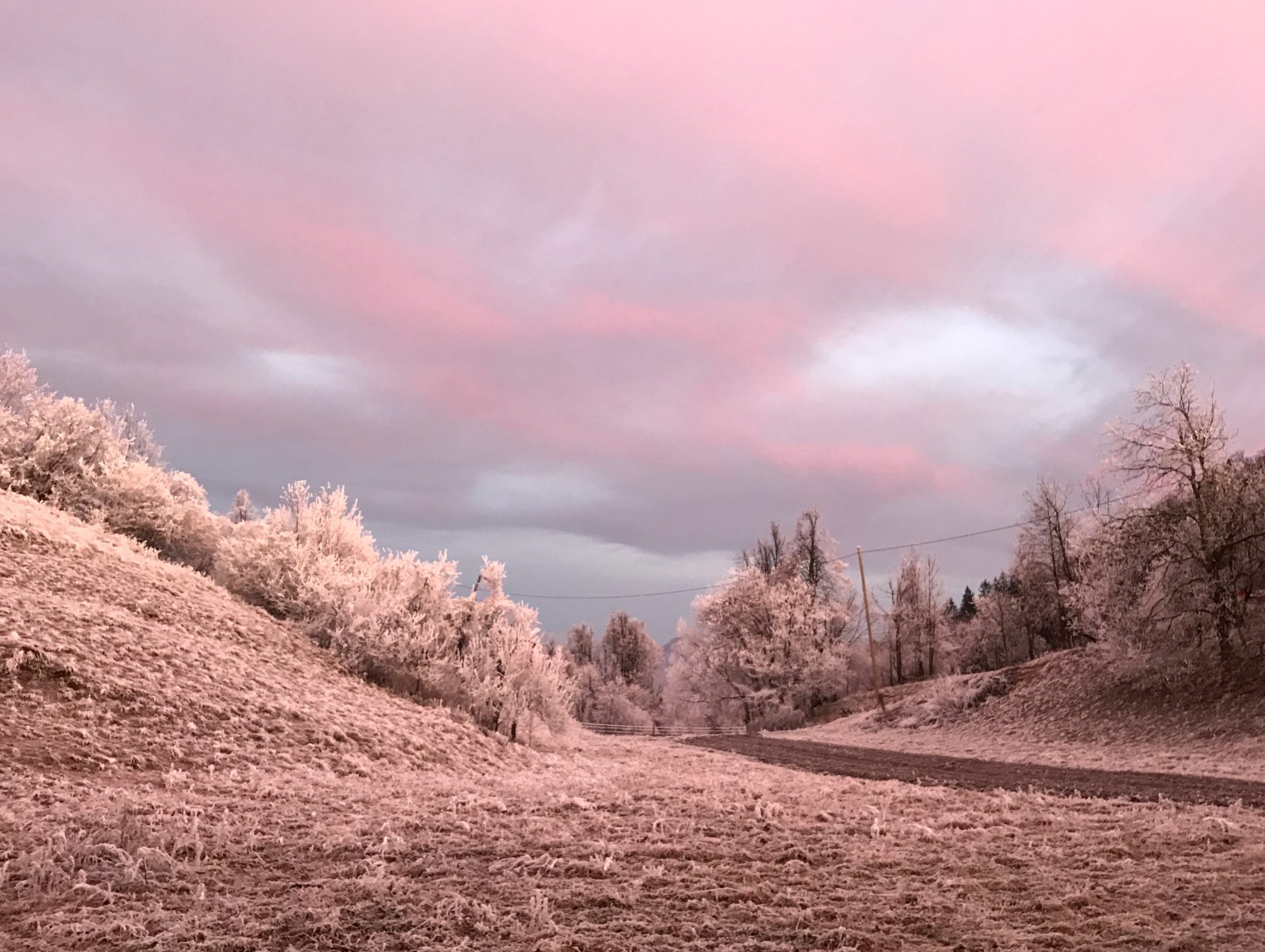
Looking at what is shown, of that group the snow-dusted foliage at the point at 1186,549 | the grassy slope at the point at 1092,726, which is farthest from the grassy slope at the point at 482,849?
the snow-dusted foliage at the point at 1186,549

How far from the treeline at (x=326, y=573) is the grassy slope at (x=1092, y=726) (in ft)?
50.1

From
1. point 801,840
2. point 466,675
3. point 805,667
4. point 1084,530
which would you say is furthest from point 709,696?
point 801,840

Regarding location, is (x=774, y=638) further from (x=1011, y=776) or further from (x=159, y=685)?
(x=159, y=685)

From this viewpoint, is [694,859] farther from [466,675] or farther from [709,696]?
[709,696]

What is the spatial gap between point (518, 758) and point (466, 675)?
4.23m

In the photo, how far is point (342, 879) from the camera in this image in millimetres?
7633

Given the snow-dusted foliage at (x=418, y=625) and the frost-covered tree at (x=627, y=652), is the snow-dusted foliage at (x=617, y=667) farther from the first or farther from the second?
the snow-dusted foliage at (x=418, y=625)

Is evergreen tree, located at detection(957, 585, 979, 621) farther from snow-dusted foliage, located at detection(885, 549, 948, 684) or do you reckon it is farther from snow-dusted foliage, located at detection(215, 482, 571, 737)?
snow-dusted foliage, located at detection(215, 482, 571, 737)

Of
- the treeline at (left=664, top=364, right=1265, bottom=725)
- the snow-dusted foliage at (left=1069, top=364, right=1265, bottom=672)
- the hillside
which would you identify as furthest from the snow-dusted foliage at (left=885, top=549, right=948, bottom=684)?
the hillside

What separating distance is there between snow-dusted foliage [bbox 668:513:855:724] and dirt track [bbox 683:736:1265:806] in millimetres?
22672

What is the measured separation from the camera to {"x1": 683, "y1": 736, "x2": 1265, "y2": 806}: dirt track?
546 inches

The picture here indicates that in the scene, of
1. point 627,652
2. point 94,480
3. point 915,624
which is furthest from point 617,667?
point 94,480

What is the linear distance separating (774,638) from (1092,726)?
24975 mm

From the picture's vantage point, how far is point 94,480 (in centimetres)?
3447
